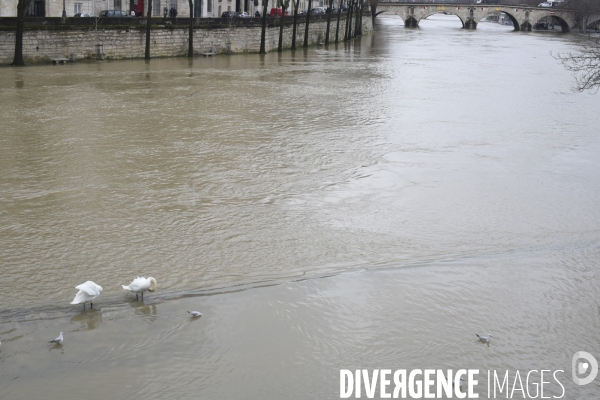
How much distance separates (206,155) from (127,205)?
335 cm

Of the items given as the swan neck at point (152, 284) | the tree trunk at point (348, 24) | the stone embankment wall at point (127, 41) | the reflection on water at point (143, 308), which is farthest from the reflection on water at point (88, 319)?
the tree trunk at point (348, 24)

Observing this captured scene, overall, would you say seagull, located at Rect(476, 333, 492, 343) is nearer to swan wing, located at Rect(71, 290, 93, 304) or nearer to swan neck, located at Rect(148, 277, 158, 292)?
swan neck, located at Rect(148, 277, 158, 292)

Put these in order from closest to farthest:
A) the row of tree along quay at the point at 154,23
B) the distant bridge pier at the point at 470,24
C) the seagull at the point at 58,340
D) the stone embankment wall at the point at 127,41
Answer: the seagull at the point at 58,340
the row of tree along quay at the point at 154,23
the stone embankment wall at the point at 127,41
the distant bridge pier at the point at 470,24

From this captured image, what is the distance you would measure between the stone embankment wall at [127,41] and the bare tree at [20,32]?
42 cm

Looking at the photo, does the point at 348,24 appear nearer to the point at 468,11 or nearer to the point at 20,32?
the point at 20,32

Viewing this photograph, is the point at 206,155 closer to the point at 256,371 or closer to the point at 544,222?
the point at 544,222

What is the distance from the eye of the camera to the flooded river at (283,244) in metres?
6.31

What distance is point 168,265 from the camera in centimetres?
815

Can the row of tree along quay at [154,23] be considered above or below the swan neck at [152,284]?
above

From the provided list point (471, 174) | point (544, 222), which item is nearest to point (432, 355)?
point (544, 222)

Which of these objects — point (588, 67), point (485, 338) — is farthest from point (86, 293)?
point (588, 67)

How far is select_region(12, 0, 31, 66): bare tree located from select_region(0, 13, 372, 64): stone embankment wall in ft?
1.37

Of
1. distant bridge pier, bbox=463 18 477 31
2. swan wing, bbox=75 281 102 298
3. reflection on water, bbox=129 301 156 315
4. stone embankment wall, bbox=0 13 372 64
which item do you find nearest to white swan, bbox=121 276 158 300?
reflection on water, bbox=129 301 156 315

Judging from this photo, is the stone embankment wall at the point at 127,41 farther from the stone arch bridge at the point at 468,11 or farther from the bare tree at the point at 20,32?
the stone arch bridge at the point at 468,11
